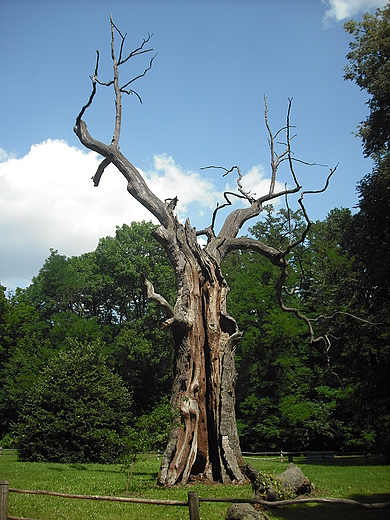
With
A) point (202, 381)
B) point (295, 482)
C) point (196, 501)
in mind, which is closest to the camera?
point (196, 501)

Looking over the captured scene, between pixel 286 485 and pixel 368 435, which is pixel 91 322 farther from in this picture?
pixel 286 485

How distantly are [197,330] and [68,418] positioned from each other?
976 cm

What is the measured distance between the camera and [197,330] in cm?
1207

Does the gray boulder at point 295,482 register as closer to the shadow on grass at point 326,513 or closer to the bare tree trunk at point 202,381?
the shadow on grass at point 326,513

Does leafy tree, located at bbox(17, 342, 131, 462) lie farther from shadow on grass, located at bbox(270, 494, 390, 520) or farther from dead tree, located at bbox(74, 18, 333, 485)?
shadow on grass, located at bbox(270, 494, 390, 520)

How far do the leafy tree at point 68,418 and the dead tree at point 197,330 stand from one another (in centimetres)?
777

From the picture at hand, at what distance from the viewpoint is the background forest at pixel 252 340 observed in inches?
707

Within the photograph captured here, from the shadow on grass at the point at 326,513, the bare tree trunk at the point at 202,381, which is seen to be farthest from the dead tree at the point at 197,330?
the shadow on grass at the point at 326,513

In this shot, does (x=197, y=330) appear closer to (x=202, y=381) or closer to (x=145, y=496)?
(x=202, y=381)

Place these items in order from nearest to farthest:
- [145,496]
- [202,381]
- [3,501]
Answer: [3,501]
[145,496]
[202,381]

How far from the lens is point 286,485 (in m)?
9.48

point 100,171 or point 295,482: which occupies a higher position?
point 100,171

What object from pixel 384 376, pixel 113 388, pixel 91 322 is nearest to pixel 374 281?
pixel 384 376

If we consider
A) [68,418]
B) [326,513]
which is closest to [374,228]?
[326,513]
